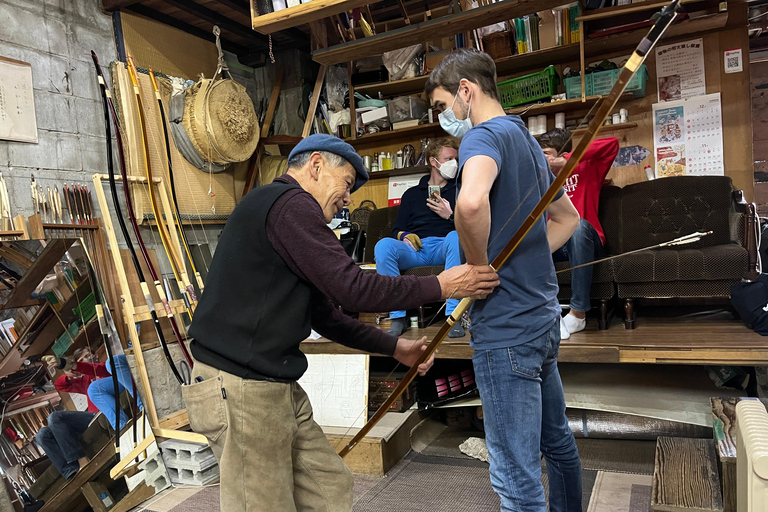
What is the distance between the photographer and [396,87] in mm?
4301

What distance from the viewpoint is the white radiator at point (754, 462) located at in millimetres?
971

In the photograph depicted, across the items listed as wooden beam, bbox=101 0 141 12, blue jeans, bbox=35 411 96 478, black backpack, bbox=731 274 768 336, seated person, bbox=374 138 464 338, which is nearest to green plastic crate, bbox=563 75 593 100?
seated person, bbox=374 138 464 338

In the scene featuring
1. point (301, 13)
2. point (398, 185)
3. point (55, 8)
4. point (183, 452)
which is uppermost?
point (55, 8)

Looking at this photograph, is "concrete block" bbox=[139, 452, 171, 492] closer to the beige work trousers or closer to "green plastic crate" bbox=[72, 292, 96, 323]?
"green plastic crate" bbox=[72, 292, 96, 323]

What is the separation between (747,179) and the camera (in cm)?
332

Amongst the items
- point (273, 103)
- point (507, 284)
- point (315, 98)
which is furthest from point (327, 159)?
point (273, 103)

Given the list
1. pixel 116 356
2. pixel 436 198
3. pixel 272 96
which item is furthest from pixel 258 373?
pixel 272 96

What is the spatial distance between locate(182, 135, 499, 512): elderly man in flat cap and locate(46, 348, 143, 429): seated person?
1.61 metres

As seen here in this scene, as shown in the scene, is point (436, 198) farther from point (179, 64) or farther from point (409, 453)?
point (179, 64)

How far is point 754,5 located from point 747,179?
1567 mm

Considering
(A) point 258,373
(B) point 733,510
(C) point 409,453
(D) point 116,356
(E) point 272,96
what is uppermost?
(E) point 272,96

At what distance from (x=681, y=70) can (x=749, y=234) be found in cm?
143

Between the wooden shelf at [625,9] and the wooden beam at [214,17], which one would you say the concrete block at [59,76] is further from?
the wooden shelf at [625,9]

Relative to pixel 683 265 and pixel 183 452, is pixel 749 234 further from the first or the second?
pixel 183 452
